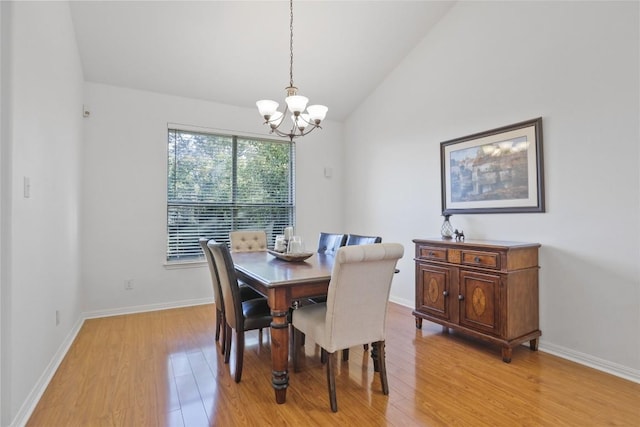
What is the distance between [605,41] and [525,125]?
2.47 ft

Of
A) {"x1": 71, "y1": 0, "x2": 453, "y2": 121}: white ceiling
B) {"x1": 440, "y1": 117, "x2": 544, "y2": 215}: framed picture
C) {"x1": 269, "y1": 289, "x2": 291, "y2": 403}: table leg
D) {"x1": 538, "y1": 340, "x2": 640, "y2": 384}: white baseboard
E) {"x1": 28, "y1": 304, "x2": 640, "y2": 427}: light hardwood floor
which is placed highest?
{"x1": 71, "y1": 0, "x2": 453, "y2": 121}: white ceiling

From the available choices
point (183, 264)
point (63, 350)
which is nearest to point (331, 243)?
point (183, 264)

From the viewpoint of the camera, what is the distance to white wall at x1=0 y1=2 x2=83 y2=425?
1.71 m

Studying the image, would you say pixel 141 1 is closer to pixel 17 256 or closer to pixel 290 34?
pixel 290 34

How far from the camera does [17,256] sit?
5.89ft

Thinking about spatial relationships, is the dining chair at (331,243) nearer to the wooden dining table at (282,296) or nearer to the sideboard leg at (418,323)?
the wooden dining table at (282,296)

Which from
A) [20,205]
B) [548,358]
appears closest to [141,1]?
[20,205]

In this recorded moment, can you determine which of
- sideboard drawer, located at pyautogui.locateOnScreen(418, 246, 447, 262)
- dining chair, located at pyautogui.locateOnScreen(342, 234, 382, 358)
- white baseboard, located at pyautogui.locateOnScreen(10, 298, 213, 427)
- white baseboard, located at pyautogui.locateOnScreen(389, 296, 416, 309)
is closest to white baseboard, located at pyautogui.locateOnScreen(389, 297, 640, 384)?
sideboard drawer, located at pyautogui.locateOnScreen(418, 246, 447, 262)

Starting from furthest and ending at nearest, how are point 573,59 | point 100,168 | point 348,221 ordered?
point 348,221, point 100,168, point 573,59

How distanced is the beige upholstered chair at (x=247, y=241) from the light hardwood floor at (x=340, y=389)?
1.03 metres

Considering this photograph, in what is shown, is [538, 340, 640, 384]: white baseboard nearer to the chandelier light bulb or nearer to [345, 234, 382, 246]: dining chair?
[345, 234, 382, 246]: dining chair

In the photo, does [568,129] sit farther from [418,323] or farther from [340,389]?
[340,389]

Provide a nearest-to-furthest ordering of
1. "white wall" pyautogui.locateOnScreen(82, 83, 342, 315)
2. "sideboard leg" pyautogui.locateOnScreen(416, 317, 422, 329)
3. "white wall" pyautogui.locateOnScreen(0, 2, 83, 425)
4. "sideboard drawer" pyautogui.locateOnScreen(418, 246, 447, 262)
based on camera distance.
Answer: "white wall" pyautogui.locateOnScreen(0, 2, 83, 425), "sideboard drawer" pyautogui.locateOnScreen(418, 246, 447, 262), "sideboard leg" pyautogui.locateOnScreen(416, 317, 422, 329), "white wall" pyautogui.locateOnScreen(82, 83, 342, 315)

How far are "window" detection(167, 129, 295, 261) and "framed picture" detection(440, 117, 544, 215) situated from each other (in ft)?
7.68
